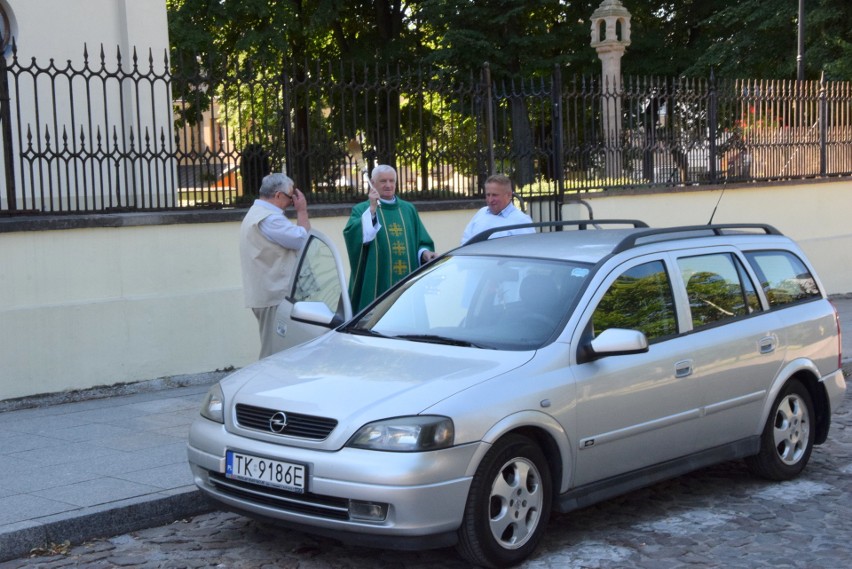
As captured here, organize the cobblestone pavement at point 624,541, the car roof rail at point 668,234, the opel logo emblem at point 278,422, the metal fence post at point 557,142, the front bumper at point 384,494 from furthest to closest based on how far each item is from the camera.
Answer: the metal fence post at point 557,142 → the car roof rail at point 668,234 → the cobblestone pavement at point 624,541 → the opel logo emblem at point 278,422 → the front bumper at point 384,494

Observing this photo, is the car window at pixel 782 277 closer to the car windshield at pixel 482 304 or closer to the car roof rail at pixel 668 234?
the car roof rail at pixel 668 234

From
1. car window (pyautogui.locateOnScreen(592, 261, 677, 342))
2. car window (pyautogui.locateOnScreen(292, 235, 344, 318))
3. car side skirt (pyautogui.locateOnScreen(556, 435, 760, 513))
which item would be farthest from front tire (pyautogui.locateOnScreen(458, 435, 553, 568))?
car window (pyautogui.locateOnScreen(292, 235, 344, 318))

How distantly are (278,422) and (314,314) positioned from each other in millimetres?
1437

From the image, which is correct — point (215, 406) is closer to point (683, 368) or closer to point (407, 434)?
point (407, 434)

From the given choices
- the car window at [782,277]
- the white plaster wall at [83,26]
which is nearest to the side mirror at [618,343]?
the car window at [782,277]

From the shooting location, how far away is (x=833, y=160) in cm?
1772

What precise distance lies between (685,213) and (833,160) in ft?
11.7

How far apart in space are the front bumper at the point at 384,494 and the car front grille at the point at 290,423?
79mm

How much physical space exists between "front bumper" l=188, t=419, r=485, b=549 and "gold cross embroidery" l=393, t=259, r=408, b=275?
3304 millimetres

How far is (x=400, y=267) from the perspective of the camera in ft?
27.4

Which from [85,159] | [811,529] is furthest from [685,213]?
[811,529]

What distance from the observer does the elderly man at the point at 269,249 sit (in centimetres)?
803

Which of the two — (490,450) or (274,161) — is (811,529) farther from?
(274,161)

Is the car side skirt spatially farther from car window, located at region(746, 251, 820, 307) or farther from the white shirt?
the white shirt
